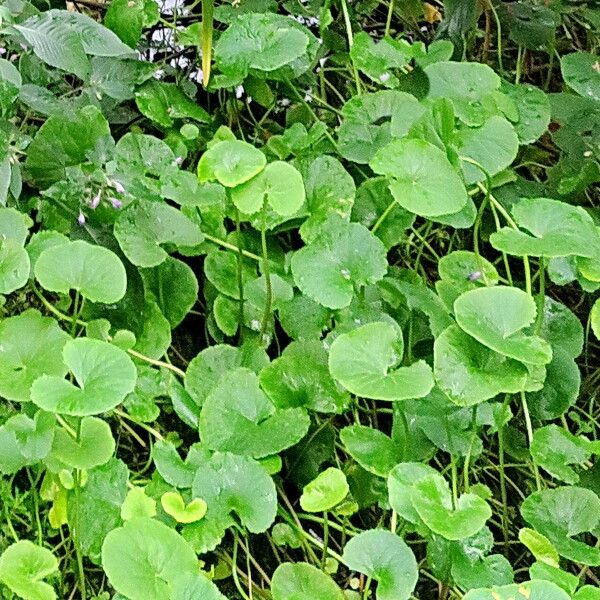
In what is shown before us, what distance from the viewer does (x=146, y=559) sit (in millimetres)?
585

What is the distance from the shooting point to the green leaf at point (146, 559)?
1.87ft

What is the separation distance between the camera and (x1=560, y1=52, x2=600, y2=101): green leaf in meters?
0.97

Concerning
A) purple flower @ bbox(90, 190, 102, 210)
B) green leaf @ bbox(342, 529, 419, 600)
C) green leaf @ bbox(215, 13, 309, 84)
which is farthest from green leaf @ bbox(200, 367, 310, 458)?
green leaf @ bbox(215, 13, 309, 84)

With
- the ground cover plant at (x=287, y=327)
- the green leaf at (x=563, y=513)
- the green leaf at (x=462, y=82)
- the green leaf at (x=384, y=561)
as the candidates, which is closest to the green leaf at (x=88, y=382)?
the ground cover plant at (x=287, y=327)

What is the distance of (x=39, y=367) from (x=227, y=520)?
0.21 metres

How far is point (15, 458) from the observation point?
662 mm

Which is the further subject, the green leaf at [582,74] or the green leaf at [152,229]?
the green leaf at [582,74]

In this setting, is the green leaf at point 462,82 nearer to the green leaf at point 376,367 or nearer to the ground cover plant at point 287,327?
the ground cover plant at point 287,327

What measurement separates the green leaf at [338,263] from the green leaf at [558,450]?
198 millimetres

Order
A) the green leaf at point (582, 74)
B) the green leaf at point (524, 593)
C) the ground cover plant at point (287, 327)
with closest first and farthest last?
1. the green leaf at point (524, 593)
2. the ground cover plant at point (287, 327)
3. the green leaf at point (582, 74)

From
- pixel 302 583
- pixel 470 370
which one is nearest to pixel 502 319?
pixel 470 370

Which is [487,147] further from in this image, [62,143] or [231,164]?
[62,143]

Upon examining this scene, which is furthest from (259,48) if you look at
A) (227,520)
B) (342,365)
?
(227,520)

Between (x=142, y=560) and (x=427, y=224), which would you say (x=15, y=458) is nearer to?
(x=142, y=560)
